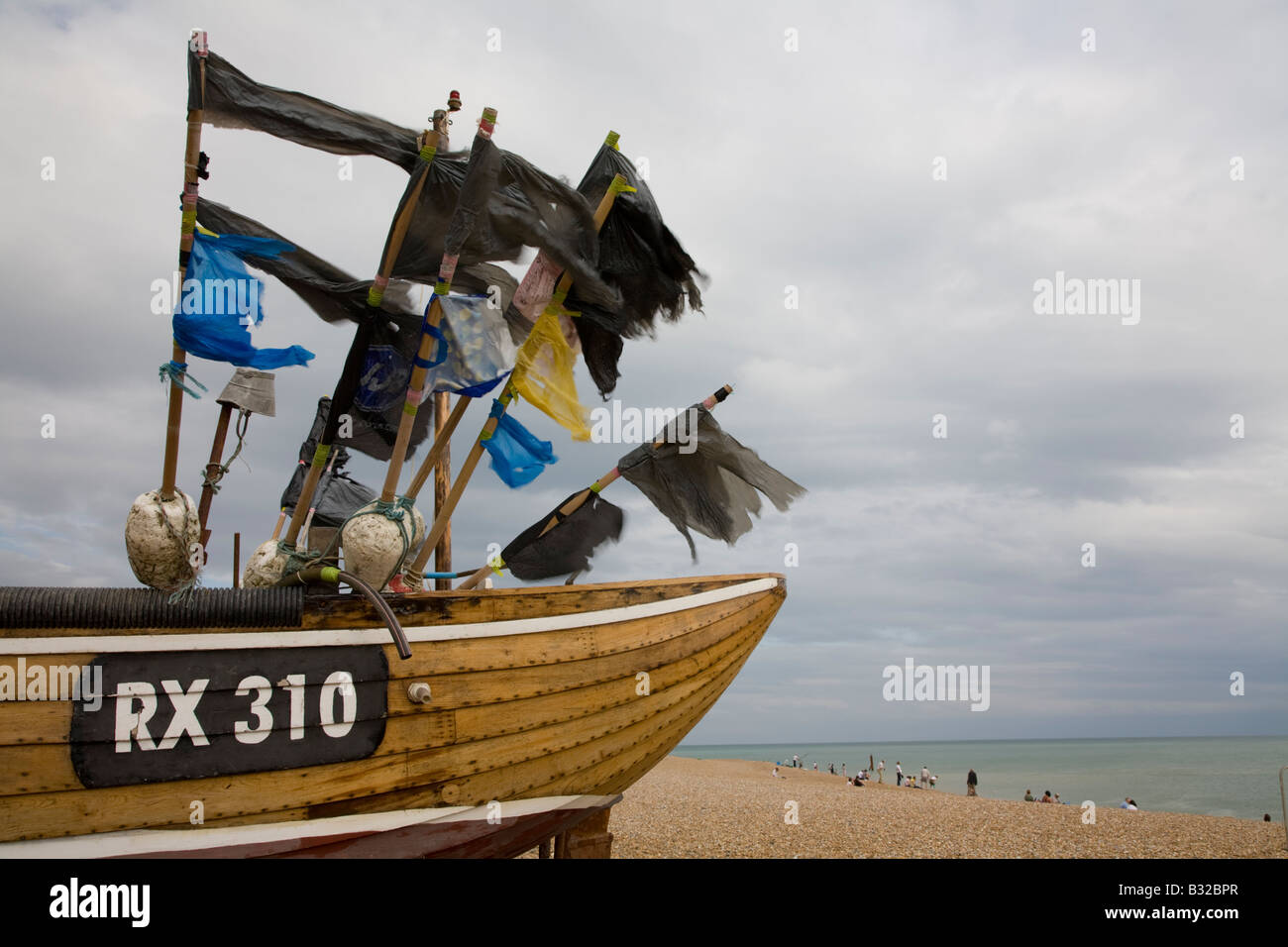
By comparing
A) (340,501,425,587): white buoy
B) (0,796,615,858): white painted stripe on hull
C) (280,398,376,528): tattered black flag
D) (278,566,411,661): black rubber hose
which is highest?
(280,398,376,528): tattered black flag

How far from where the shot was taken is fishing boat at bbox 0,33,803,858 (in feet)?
13.9

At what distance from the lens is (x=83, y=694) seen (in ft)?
13.9

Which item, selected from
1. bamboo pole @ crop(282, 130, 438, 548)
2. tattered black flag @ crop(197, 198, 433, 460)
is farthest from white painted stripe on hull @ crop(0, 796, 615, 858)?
tattered black flag @ crop(197, 198, 433, 460)

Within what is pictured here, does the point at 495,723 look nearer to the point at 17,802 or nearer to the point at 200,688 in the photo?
the point at 200,688

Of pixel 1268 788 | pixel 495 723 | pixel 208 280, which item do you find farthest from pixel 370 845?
pixel 1268 788

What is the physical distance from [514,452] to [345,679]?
83.6 inches

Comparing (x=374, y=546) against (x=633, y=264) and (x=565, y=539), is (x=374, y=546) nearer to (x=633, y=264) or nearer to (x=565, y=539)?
(x=565, y=539)

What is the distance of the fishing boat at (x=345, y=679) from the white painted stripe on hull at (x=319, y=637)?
0.01 meters

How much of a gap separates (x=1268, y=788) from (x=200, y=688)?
51.2 metres

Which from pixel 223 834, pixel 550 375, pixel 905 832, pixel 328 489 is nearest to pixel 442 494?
pixel 328 489

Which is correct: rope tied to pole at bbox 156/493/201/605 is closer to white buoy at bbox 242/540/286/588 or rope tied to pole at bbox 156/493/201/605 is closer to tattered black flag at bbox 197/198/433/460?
white buoy at bbox 242/540/286/588

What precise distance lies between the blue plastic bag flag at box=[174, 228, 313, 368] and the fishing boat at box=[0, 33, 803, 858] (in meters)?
0.11

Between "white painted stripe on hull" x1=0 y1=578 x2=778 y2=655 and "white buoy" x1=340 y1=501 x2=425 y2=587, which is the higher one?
"white buoy" x1=340 y1=501 x2=425 y2=587

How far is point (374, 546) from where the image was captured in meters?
5.09
